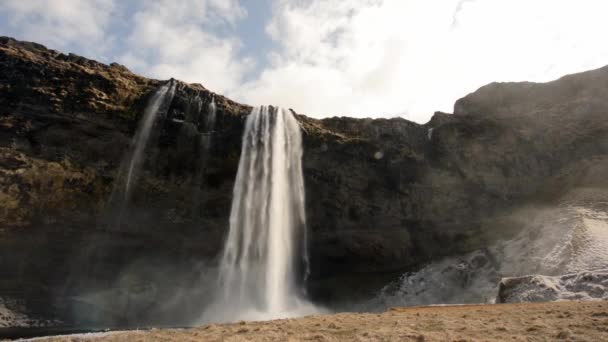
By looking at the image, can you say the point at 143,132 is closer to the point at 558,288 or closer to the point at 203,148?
the point at 203,148

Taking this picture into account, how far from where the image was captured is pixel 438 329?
35.7ft

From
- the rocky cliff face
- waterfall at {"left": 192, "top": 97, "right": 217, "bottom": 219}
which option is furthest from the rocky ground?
waterfall at {"left": 192, "top": 97, "right": 217, "bottom": 219}

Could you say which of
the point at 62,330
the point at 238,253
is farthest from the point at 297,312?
the point at 62,330

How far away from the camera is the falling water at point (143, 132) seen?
29125mm

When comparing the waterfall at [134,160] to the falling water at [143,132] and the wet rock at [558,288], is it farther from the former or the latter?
the wet rock at [558,288]

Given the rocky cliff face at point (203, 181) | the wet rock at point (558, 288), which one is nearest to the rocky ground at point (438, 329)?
the wet rock at point (558, 288)

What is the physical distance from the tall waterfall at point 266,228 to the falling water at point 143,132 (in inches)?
257

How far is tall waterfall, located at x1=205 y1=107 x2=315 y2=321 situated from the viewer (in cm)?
2825

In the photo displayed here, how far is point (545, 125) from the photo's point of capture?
36.2m

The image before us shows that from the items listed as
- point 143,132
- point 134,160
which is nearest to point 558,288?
point 134,160

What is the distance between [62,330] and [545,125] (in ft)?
128

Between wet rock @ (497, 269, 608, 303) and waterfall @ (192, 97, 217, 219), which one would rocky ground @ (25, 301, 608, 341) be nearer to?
wet rock @ (497, 269, 608, 303)

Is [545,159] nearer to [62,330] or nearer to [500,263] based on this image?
[500,263]

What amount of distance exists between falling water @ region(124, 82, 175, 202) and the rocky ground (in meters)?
17.2
